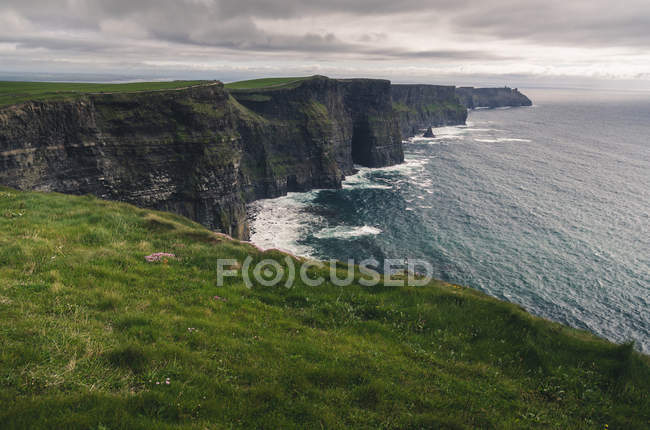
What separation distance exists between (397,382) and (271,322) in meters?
5.05

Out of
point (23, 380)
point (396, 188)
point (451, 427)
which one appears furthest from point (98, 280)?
point (396, 188)

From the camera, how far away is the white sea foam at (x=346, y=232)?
68625mm

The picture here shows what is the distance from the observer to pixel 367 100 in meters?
129

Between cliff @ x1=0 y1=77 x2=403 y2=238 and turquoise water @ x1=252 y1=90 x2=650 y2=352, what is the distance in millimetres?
9137

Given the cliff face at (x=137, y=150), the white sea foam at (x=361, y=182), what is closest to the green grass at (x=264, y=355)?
the cliff face at (x=137, y=150)

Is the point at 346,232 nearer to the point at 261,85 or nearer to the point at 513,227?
the point at 513,227

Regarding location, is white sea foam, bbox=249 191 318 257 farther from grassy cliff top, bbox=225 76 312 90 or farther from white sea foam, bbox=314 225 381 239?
grassy cliff top, bbox=225 76 312 90

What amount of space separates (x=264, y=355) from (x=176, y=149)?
58604 mm

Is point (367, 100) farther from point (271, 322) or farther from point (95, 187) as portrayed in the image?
point (271, 322)

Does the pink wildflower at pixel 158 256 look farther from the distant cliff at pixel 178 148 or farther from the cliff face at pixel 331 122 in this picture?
the cliff face at pixel 331 122

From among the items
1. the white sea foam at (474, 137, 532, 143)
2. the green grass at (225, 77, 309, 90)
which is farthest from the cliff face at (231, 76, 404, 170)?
the white sea foam at (474, 137, 532, 143)

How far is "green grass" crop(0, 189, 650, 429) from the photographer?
8344mm

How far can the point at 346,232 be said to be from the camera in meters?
70.5

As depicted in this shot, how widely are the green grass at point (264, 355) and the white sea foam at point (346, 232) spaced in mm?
49326
